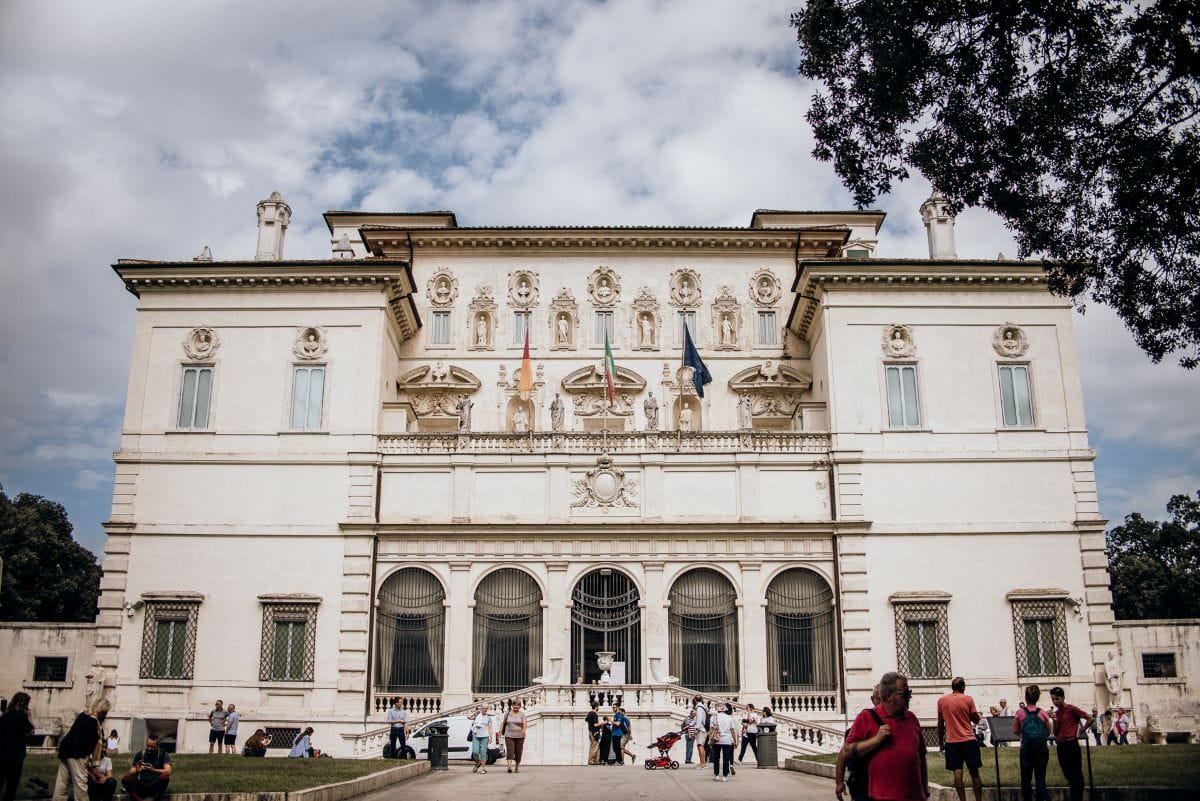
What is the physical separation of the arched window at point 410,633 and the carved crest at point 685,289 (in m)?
14.2

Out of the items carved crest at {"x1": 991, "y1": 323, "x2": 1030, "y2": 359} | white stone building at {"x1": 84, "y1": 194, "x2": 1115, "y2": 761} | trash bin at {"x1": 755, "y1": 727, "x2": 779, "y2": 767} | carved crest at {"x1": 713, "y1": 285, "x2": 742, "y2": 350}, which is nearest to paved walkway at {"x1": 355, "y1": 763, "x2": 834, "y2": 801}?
trash bin at {"x1": 755, "y1": 727, "x2": 779, "y2": 767}

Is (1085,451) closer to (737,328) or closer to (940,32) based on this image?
(737,328)

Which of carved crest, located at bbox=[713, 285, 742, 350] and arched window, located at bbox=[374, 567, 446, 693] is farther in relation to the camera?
carved crest, located at bbox=[713, 285, 742, 350]

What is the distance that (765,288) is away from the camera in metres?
41.0

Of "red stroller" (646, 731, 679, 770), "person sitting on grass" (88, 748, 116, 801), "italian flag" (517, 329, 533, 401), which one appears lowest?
"red stroller" (646, 731, 679, 770)

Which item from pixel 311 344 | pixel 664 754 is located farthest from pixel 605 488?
pixel 311 344

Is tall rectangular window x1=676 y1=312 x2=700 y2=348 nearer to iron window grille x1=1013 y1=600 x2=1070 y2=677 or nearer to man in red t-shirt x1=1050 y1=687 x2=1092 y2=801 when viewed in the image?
iron window grille x1=1013 y1=600 x2=1070 y2=677

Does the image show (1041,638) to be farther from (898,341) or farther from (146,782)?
(146,782)

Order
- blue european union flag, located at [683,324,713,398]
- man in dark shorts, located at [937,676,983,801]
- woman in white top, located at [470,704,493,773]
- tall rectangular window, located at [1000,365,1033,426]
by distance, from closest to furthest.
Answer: man in dark shorts, located at [937,676,983,801] < woman in white top, located at [470,704,493,773] < tall rectangular window, located at [1000,365,1033,426] < blue european union flag, located at [683,324,713,398]

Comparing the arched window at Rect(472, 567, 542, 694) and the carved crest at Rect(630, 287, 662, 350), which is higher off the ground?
the carved crest at Rect(630, 287, 662, 350)

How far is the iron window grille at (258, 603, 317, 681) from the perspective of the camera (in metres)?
32.6

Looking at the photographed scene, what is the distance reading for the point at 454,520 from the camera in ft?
112

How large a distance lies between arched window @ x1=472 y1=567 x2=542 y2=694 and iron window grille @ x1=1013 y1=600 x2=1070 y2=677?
566 inches

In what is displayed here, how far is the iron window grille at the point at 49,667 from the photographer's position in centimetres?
3472
